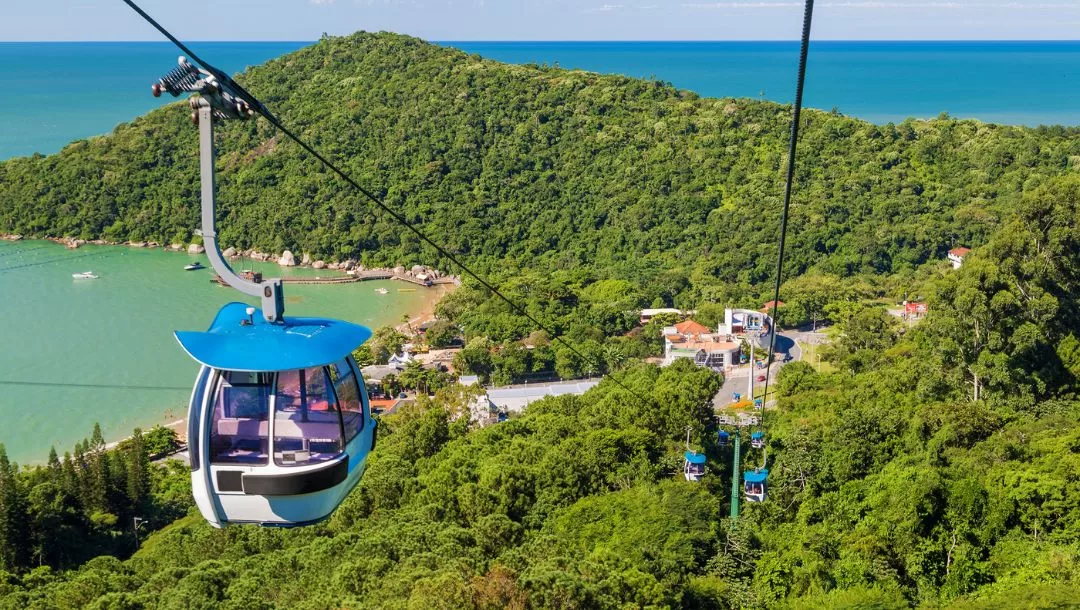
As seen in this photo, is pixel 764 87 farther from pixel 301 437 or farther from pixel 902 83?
pixel 301 437

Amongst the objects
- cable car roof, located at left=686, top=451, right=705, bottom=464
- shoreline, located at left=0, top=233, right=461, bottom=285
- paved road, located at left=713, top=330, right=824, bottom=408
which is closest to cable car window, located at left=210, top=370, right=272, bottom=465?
cable car roof, located at left=686, top=451, right=705, bottom=464

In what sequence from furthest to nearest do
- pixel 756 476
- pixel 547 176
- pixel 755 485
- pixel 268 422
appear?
pixel 547 176 < pixel 755 485 < pixel 756 476 < pixel 268 422

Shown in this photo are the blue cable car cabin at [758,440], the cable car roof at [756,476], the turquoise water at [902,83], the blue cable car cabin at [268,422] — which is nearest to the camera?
the blue cable car cabin at [268,422]

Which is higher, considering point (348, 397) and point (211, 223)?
point (211, 223)

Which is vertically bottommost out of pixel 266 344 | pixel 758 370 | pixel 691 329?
pixel 758 370

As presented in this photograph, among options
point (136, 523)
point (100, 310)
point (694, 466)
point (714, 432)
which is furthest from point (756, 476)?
point (100, 310)

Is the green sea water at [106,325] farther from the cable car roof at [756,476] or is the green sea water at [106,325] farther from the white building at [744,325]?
the cable car roof at [756,476]

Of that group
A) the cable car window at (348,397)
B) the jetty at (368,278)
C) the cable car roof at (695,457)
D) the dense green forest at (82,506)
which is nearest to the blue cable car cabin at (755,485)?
the cable car roof at (695,457)
